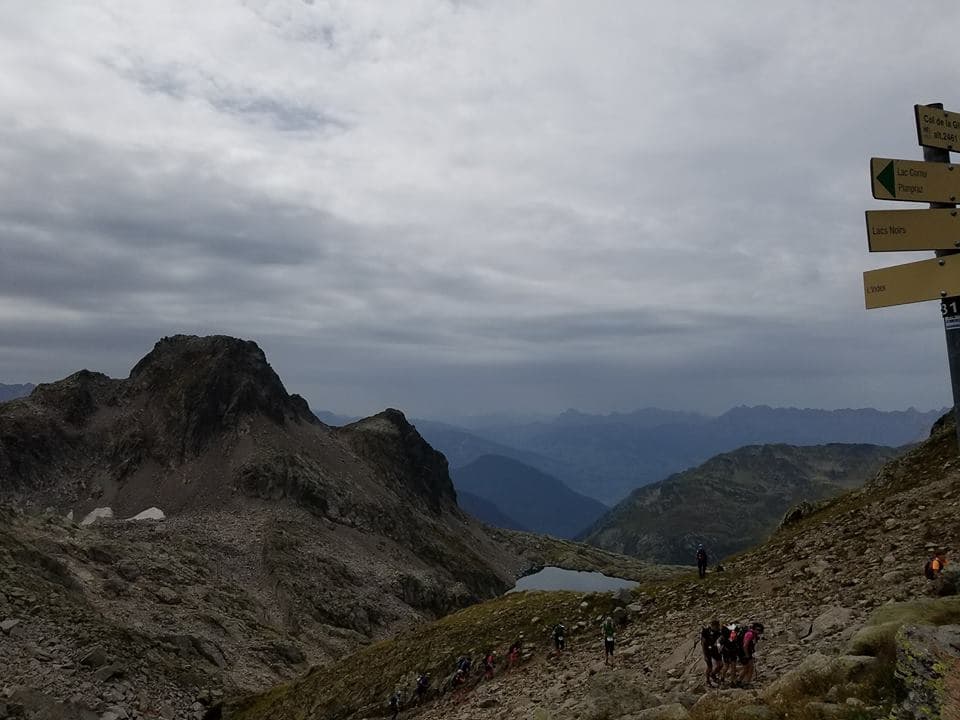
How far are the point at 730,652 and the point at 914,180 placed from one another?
555 inches

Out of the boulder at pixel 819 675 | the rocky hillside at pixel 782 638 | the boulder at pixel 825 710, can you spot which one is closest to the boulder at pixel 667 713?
the rocky hillside at pixel 782 638

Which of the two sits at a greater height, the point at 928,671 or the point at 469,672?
the point at 928,671

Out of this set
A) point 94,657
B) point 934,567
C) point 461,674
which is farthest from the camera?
point 94,657

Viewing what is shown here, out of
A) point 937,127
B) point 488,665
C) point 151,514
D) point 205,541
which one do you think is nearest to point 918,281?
point 937,127

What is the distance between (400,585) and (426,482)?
219ft

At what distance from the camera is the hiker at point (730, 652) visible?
60.6 ft

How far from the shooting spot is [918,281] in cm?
1500

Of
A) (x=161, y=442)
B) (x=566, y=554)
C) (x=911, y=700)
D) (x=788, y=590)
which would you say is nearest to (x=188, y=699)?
(x=788, y=590)

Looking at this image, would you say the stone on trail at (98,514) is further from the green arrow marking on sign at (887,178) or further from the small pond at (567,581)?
the green arrow marking on sign at (887,178)

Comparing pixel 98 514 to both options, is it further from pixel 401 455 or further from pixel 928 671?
pixel 928 671

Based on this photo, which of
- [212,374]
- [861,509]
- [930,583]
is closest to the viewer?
[930,583]

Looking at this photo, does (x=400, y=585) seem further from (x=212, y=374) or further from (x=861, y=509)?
(x=861, y=509)

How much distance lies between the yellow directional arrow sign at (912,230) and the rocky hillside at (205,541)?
1904 inches

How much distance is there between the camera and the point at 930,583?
18.8 metres
